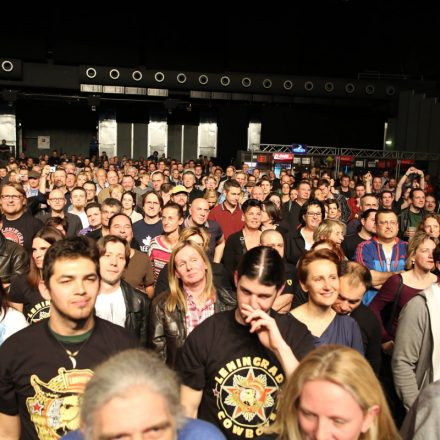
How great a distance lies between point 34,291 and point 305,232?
2686 millimetres

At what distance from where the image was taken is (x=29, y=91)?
1772cm

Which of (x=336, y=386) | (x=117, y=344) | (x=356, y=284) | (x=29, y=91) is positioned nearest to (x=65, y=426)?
(x=117, y=344)

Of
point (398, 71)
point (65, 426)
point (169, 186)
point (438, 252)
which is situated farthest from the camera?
point (398, 71)

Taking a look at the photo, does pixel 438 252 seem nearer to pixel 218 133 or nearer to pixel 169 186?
pixel 169 186

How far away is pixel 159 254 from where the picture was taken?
4.34 metres

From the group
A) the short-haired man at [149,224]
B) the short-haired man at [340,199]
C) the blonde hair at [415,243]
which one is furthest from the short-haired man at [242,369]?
the short-haired man at [340,199]

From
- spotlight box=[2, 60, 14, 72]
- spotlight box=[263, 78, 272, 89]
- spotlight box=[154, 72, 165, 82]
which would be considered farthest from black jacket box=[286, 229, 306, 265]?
spotlight box=[2, 60, 14, 72]

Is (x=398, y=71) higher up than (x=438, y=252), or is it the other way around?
(x=398, y=71)

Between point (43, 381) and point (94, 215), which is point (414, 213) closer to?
point (94, 215)

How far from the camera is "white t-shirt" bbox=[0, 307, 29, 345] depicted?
239 cm

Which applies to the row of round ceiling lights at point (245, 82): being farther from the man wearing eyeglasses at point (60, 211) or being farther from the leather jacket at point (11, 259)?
the leather jacket at point (11, 259)

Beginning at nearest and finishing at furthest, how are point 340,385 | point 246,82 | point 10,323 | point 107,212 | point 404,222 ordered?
point 340,385
point 10,323
point 107,212
point 404,222
point 246,82

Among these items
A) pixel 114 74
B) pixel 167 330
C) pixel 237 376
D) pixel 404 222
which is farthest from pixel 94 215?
pixel 114 74

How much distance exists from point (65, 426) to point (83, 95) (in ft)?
58.2
